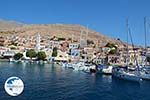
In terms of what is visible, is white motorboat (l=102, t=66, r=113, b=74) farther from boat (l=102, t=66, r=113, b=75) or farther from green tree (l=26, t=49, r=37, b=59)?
green tree (l=26, t=49, r=37, b=59)

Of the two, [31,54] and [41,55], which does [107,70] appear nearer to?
[41,55]

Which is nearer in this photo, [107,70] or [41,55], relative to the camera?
[107,70]

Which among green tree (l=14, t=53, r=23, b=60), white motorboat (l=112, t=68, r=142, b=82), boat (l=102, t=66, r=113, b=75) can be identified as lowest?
white motorboat (l=112, t=68, r=142, b=82)

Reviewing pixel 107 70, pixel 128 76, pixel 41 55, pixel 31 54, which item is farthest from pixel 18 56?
pixel 128 76

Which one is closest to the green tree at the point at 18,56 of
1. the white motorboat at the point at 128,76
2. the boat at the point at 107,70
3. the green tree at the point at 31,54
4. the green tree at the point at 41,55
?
the green tree at the point at 31,54

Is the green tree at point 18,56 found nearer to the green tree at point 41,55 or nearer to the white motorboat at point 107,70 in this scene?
the green tree at point 41,55

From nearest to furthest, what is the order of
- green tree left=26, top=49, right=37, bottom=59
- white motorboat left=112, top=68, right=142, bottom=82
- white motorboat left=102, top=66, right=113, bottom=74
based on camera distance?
white motorboat left=112, top=68, right=142, bottom=82 → white motorboat left=102, top=66, right=113, bottom=74 → green tree left=26, top=49, right=37, bottom=59

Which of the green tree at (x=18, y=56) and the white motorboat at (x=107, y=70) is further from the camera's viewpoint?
the green tree at (x=18, y=56)

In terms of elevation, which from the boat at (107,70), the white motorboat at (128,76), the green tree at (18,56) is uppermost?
the green tree at (18,56)

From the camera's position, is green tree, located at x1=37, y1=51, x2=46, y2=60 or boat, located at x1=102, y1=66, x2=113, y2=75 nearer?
boat, located at x1=102, y1=66, x2=113, y2=75

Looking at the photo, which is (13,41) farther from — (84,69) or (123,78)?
(123,78)

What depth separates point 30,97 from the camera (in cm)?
3128

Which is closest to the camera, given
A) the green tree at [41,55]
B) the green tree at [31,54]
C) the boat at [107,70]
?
the boat at [107,70]

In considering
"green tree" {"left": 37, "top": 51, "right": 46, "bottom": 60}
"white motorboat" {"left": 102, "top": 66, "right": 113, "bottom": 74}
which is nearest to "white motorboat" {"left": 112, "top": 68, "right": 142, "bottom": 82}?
"white motorboat" {"left": 102, "top": 66, "right": 113, "bottom": 74}
